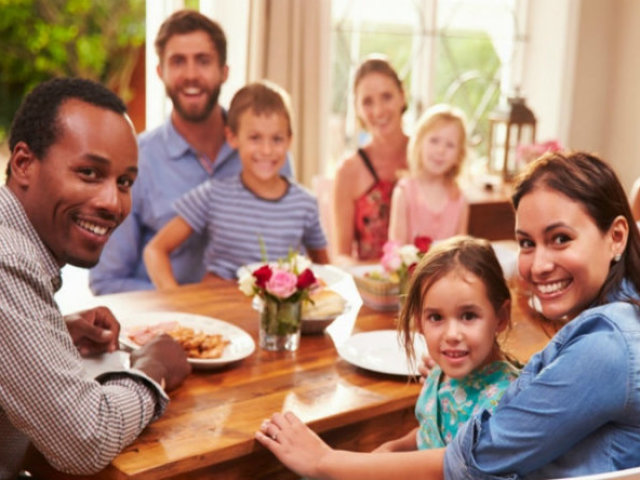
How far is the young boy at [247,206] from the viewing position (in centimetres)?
267

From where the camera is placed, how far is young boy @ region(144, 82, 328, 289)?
2668 mm

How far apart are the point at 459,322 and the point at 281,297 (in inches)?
18.6

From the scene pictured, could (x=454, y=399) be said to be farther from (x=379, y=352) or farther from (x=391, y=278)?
(x=391, y=278)

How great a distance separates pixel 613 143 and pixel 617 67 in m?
0.44

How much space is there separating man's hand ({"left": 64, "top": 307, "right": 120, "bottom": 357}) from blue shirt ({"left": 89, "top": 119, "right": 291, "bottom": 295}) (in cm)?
103

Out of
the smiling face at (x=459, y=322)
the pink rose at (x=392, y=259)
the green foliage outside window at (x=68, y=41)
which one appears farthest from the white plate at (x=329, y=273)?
the green foliage outside window at (x=68, y=41)

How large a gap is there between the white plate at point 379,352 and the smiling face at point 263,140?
2.58 feet

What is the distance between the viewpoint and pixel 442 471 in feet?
4.62

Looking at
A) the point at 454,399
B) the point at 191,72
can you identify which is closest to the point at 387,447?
the point at 454,399

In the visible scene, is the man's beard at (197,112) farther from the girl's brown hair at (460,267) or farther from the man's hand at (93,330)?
the girl's brown hair at (460,267)

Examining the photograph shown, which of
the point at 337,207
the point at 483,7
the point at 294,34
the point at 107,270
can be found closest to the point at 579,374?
the point at 107,270

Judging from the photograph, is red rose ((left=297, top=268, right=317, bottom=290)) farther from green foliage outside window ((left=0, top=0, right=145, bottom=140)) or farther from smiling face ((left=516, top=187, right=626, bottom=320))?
green foliage outside window ((left=0, top=0, right=145, bottom=140))

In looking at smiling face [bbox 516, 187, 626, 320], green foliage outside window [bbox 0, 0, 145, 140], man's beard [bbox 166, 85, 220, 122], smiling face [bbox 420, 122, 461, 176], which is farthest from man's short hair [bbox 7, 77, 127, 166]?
green foliage outside window [bbox 0, 0, 145, 140]

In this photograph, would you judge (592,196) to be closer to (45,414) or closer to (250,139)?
(45,414)
